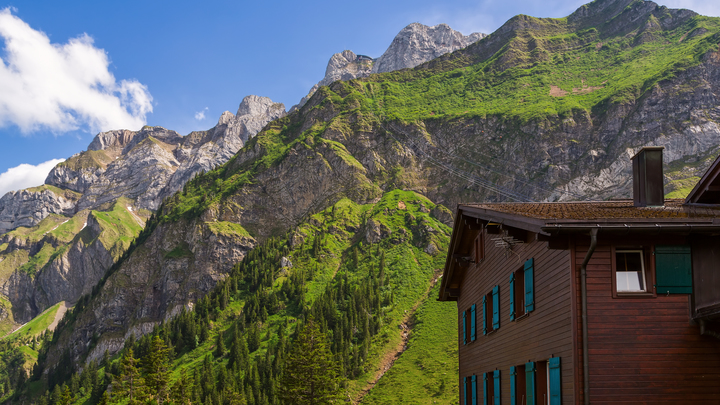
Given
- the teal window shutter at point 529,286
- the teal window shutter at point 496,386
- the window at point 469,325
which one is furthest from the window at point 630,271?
the window at point 469,325

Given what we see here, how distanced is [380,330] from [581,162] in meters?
110

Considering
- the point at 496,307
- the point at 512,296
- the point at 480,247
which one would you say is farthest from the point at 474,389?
the point at 512,296

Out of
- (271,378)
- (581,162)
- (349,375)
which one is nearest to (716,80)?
(581,162)

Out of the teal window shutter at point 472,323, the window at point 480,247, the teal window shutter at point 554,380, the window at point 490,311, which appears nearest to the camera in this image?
the teal window shutter at point 554,380

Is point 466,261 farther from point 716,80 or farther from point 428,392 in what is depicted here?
point 716,80

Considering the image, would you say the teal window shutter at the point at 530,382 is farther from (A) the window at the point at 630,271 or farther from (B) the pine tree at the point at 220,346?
(B) the pine tree at the point at 220,346

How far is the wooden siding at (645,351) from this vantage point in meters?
15.1

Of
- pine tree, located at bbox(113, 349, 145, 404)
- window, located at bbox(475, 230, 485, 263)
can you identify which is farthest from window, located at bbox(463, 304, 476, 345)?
pine tree, located at bbox(113, 349, 145, 404)

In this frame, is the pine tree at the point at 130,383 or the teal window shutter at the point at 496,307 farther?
the pine tree at the point at 130,383

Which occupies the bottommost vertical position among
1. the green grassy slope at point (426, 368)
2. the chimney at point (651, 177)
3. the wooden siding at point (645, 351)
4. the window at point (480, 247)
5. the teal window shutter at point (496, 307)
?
the green grassy slope at point (426, 368)

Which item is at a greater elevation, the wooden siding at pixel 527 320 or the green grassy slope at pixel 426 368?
the wooden siding at pixel 527 320

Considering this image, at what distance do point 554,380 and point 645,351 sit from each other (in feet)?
8.99

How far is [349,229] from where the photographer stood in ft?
613

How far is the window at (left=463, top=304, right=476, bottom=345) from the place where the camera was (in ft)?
95.3
